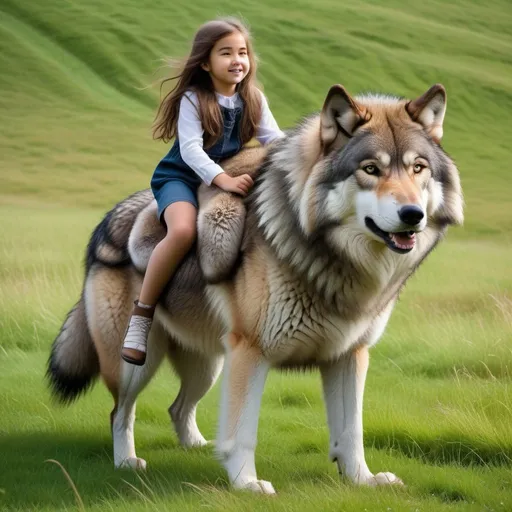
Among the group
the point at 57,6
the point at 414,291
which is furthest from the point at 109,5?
the point at 414,291

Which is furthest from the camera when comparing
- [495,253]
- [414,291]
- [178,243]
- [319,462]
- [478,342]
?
[495,253]

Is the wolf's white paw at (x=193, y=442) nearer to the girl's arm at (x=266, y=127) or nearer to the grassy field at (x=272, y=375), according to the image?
the grassy field at (x=272, y=375)

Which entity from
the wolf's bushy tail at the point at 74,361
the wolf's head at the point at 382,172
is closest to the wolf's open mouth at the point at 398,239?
the wolf's head at the point at 382,172

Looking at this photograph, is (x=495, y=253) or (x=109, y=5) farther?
(x=109, y=5)

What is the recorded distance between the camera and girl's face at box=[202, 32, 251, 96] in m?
5.04

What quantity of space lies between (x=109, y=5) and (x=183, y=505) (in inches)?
1347

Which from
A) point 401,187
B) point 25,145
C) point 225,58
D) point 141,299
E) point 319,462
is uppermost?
point 225,58

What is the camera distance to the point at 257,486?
4.54 m

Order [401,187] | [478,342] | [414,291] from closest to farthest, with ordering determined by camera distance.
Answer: [401,187] → [478,342] → [414,291]

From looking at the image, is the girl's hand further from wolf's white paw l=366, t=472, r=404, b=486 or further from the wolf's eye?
wolf's white paw l=366, t=472, r=404, b=486

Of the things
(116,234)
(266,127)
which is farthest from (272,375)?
(266,127)

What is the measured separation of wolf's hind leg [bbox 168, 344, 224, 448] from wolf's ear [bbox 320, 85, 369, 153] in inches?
85.0

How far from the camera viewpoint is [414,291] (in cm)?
1029

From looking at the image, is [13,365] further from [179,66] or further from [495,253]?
[495,253]
